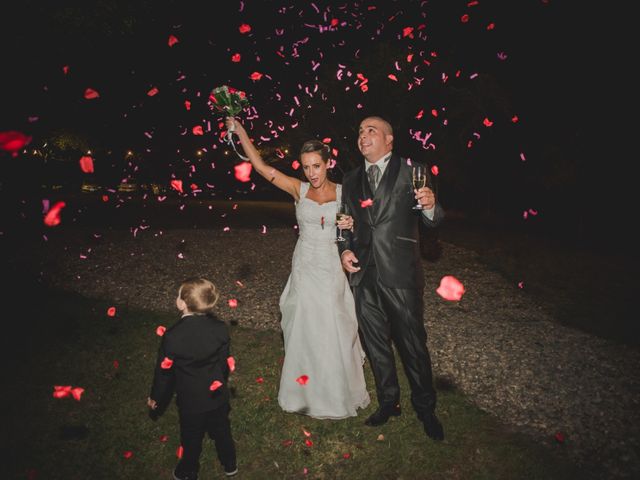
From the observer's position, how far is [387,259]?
4145 mm

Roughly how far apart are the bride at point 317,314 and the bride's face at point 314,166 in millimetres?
16

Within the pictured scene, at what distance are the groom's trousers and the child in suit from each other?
153cm

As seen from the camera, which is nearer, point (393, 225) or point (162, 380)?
point (162, 380)

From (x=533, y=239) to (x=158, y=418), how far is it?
16.7 meters

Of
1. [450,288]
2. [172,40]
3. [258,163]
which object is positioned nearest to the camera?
[258,163]

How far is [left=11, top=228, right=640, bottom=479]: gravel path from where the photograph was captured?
15.7 feet

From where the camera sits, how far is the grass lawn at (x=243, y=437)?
4.03 meters

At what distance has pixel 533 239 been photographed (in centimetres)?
1734

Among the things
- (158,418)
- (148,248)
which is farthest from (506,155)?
(158,418)

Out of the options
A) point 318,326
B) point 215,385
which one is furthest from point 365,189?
point 215,385

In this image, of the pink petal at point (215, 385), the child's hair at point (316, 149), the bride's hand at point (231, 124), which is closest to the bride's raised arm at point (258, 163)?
the bride's hand at point (231, 124)

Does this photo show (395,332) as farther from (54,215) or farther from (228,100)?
(54,215)

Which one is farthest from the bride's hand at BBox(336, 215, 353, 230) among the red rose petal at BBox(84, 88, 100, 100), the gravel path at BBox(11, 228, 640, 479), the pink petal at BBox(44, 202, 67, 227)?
the pink petal at BBox(44, 202, 67, 227)

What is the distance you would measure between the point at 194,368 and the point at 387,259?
6.70 feet
